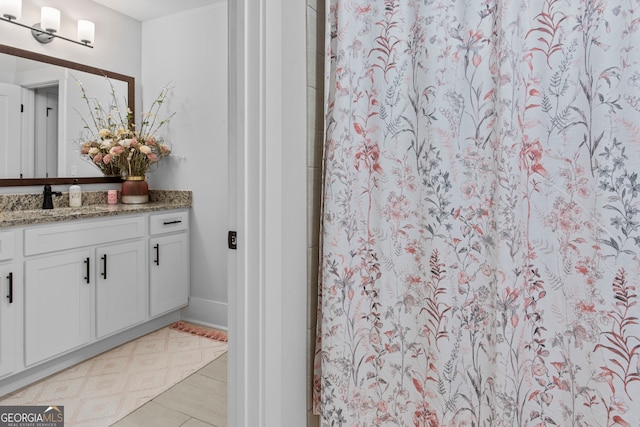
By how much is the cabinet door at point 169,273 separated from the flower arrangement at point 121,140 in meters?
0.60

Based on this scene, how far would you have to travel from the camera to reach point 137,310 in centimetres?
278

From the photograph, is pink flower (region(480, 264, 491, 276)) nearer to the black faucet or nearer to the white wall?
the white wall

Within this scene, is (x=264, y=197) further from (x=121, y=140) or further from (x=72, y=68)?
(x=72, y=68)

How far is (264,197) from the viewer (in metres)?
1.17

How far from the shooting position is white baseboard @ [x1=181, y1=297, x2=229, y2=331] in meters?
3.11

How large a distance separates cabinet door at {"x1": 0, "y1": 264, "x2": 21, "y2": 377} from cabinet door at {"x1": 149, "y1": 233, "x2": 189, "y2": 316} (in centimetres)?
89

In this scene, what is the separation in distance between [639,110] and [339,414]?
3.79 feet

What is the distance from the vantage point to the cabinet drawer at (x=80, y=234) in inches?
85.4

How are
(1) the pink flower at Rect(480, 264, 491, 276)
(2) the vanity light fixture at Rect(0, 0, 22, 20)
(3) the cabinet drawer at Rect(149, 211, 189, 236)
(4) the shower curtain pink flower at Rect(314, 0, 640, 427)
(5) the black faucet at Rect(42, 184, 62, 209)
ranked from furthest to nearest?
(3) the cabinet drawer at Rect(149, 211, 189, 236) < (5) the black faucet at Rect(42, 184, 62, 209) < (2) the vanity light fixture at Rect(0, 0, 22, 20) < (1) the pink flower at Rect(480, 264, 491, 276) < (4) the shower curtain pink flower at Rect(314, 0, 640, 427)

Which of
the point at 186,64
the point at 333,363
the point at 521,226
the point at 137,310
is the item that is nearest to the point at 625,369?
the point at 521,226

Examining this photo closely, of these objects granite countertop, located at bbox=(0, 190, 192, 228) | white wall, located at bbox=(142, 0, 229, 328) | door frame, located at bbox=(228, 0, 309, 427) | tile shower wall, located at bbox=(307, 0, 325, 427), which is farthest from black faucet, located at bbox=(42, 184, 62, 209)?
tile shower wall, located at bbox=(307, 0, 325, 427)

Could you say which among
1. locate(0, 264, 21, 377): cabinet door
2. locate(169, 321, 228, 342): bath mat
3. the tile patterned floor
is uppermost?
locate(0, 264, 21, 377): cabinet door

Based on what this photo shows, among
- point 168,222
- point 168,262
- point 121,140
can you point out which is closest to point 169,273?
point 168,262

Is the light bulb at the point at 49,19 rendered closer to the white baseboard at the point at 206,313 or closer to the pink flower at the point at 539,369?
the white baseboard at the point at 206,313
